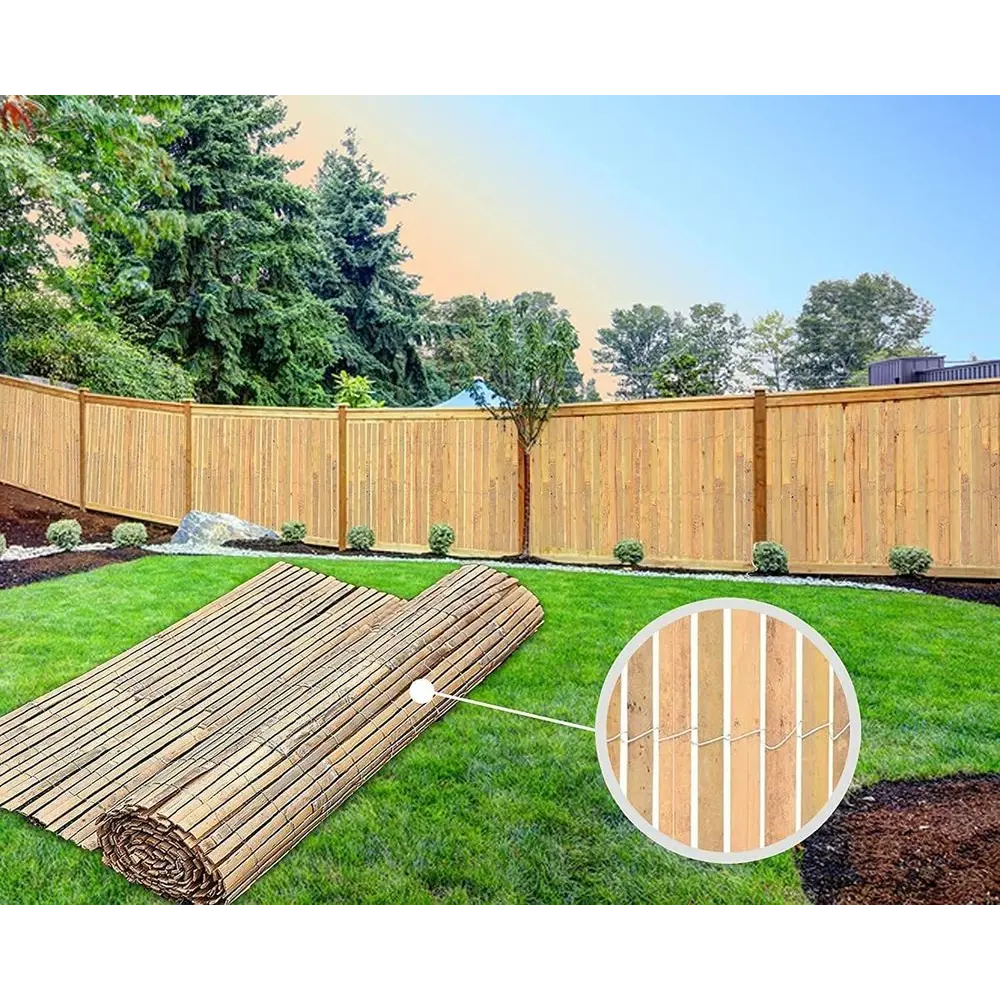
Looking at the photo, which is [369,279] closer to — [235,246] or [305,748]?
[235,246]

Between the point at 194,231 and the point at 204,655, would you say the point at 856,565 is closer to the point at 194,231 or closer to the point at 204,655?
the point at 204,655

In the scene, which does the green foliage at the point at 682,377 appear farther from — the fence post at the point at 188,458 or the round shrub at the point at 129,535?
the round shrub at the point at 129,535

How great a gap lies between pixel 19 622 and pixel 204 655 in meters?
0.56

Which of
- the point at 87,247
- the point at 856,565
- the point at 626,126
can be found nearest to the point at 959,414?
the point at 856,565

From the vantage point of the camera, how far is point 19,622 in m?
2.11

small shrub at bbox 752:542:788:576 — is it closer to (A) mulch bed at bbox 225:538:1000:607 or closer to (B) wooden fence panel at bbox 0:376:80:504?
(A) mulch bed at bbox 225:538:1000:607

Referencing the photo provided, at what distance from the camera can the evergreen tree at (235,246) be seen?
6.67 feet

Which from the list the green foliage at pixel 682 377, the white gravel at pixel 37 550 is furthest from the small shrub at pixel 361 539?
the green foliage at pixel 682 377

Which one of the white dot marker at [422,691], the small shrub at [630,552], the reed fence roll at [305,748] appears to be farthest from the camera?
the small shrub at [630,552]

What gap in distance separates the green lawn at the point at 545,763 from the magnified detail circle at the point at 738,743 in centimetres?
5

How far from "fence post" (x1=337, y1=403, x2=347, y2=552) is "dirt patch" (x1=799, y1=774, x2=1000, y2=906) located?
62.7 inches

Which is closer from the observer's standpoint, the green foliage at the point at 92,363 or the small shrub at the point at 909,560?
the small shrub at the point at 909,560

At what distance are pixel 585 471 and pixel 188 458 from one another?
1.23m
